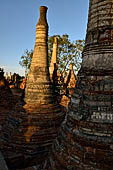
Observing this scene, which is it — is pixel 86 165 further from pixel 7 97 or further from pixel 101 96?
pixel 7 97

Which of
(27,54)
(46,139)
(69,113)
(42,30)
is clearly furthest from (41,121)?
(27,54)

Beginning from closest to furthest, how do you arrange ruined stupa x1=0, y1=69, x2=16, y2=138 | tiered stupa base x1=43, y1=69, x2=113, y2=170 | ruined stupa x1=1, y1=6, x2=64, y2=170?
1. tiered stupa base x1=43, y1=69, x2=113, y2=170
2. ruined stupa x1=1, y1=6, x2=64, y2=170
3. ruined stupa x1=0, y1=69, x2=16, y2=138

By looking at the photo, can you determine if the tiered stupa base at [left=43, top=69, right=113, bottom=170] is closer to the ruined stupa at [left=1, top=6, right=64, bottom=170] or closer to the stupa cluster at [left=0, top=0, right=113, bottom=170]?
the stupa cluster at [left=0, top=0, right=113, bottom=170]

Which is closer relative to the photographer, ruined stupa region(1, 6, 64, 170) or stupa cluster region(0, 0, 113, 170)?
stupa cluster region(0, 0, 113, 170)

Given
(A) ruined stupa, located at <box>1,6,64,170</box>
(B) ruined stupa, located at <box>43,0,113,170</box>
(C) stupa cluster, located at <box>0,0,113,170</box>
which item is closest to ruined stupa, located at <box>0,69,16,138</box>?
(A) ruined stupa, located at <box>1,6,64,170</box>

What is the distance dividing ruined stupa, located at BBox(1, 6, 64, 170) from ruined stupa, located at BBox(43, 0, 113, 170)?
2.18m

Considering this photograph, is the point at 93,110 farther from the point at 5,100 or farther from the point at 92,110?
the point at 5,100

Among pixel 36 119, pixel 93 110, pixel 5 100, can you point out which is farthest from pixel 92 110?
pixel 5 100

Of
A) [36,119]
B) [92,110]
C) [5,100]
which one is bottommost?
[36,119]

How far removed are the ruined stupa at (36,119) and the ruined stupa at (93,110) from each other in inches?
86.0

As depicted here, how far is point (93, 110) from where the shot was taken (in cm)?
292

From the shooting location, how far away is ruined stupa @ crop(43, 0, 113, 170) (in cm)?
275

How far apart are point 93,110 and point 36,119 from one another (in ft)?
10.8

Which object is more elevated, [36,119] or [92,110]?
[92,110]
